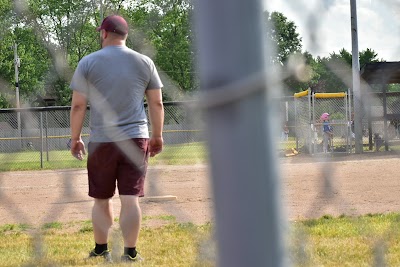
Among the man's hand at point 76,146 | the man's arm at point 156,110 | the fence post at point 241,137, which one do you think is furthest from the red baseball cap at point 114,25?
the fence post at point 241,137

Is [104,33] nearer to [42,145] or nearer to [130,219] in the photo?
[130,219]

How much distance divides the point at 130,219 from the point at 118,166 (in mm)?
222

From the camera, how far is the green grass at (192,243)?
297 cm

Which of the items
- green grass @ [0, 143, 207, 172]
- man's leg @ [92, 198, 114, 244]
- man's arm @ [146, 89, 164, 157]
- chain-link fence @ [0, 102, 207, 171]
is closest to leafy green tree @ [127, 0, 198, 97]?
man's arm @ [146, 89, 164, 157]

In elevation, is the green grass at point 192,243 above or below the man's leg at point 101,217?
below

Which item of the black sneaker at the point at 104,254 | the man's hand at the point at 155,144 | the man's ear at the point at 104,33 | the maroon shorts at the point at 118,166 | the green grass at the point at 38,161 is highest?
the man's ear at the point at 104,33

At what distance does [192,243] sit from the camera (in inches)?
144

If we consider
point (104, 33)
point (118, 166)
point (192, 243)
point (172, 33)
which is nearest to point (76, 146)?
point (118, 166)

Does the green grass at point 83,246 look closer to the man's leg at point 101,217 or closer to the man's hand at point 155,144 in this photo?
the man's leg at point 101,217

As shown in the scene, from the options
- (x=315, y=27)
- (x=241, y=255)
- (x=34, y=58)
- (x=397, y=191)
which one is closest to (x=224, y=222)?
(x=241, y=255)

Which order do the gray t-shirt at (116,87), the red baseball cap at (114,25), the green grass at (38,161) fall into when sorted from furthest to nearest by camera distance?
the green grass at (38,161)
the gray t-shirt at (116,87)
the red baseball cap at (114,25)

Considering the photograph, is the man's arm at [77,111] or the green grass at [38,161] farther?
the green grass at [38,161]

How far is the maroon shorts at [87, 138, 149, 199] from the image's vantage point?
3236 mm

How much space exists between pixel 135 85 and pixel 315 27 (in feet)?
5.98
